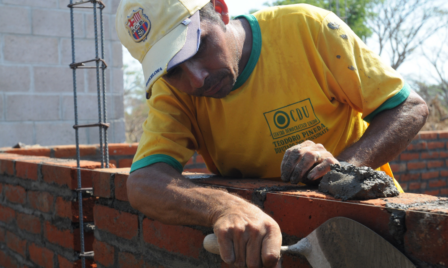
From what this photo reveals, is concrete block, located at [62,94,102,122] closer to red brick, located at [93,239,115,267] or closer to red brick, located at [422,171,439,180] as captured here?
red brick, located at [93,239,115,267]

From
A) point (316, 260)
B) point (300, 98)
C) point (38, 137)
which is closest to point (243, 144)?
point (300, 98)

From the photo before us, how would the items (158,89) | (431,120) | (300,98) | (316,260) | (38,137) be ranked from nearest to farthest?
(316,260) → (300,98) → (158,89) → (38,137) → (431,120)

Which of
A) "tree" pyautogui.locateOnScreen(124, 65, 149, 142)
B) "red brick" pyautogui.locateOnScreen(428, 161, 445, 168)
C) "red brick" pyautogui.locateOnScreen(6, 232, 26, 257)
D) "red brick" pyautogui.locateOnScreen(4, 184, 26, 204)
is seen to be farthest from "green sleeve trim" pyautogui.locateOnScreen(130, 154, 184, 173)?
"tree" pyautogui.locateOnScreen(124, 65, 149, 142)

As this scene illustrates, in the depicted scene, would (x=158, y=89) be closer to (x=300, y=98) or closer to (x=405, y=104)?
(x=300, y=98)

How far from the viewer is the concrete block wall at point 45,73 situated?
16.8 ft

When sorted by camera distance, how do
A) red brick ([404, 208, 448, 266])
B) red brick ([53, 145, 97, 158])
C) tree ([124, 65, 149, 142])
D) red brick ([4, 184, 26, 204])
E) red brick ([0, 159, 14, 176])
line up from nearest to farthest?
red brick ([404, 208, 448, 266])
red brick ([4, 184, 26, 204])
red brick ([0, 159, 14, 176])
red brick ([53, 145, 97, 158])
tree ([124, 65, 149, 142])

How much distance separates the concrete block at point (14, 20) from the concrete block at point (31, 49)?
83mm

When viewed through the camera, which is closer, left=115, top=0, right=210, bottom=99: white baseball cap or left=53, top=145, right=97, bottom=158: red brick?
left=115, top=0, right=210, bottom=99: white baseball cap

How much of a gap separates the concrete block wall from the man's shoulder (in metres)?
4.14

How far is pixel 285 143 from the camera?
1.79 m

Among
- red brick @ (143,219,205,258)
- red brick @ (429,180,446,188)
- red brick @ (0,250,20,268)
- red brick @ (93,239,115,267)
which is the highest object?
red brick @ (143,219,205,258)

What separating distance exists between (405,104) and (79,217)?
172 cm

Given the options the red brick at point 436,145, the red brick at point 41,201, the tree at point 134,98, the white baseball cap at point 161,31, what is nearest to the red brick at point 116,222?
the red brick at point 41,201

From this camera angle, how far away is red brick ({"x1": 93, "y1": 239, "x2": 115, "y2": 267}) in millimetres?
2076
